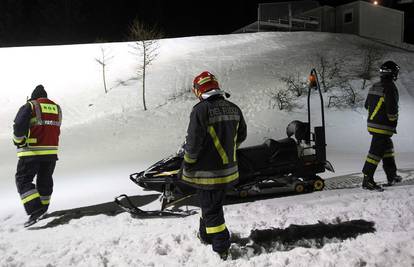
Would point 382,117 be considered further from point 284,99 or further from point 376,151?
point 284,99

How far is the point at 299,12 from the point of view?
35.5 metres

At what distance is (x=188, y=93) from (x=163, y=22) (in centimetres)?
4109

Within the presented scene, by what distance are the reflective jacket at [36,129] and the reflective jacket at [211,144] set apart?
2401 mm

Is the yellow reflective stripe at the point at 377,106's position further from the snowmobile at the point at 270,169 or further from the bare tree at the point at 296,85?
the bare tree at the point at 296,85

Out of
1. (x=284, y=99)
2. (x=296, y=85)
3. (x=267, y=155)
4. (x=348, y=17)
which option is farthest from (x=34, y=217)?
(x=348, y=17)

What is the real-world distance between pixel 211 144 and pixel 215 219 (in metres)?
0.70

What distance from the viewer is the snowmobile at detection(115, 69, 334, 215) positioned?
5250 mm

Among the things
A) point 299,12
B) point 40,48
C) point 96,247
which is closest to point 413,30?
point 299,12

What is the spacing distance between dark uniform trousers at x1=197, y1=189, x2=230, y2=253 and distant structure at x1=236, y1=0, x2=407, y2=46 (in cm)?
3054

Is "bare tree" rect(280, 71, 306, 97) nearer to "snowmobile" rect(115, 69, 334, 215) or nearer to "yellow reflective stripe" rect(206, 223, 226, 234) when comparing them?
"snowmobile" rect(115, 69, 334, 215)

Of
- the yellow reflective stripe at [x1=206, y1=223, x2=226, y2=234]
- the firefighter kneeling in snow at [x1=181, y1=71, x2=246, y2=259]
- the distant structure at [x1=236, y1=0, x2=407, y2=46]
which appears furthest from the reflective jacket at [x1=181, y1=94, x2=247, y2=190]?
the distant structure at [x1=236, y1=0, x2=407, y2=46]

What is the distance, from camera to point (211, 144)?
11.6 feet

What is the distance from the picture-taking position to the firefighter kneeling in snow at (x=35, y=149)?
15.8ft

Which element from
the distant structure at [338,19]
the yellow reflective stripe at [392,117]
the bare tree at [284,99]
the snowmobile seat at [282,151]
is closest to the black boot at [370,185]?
the yellow reflective stripe at [392,117]
